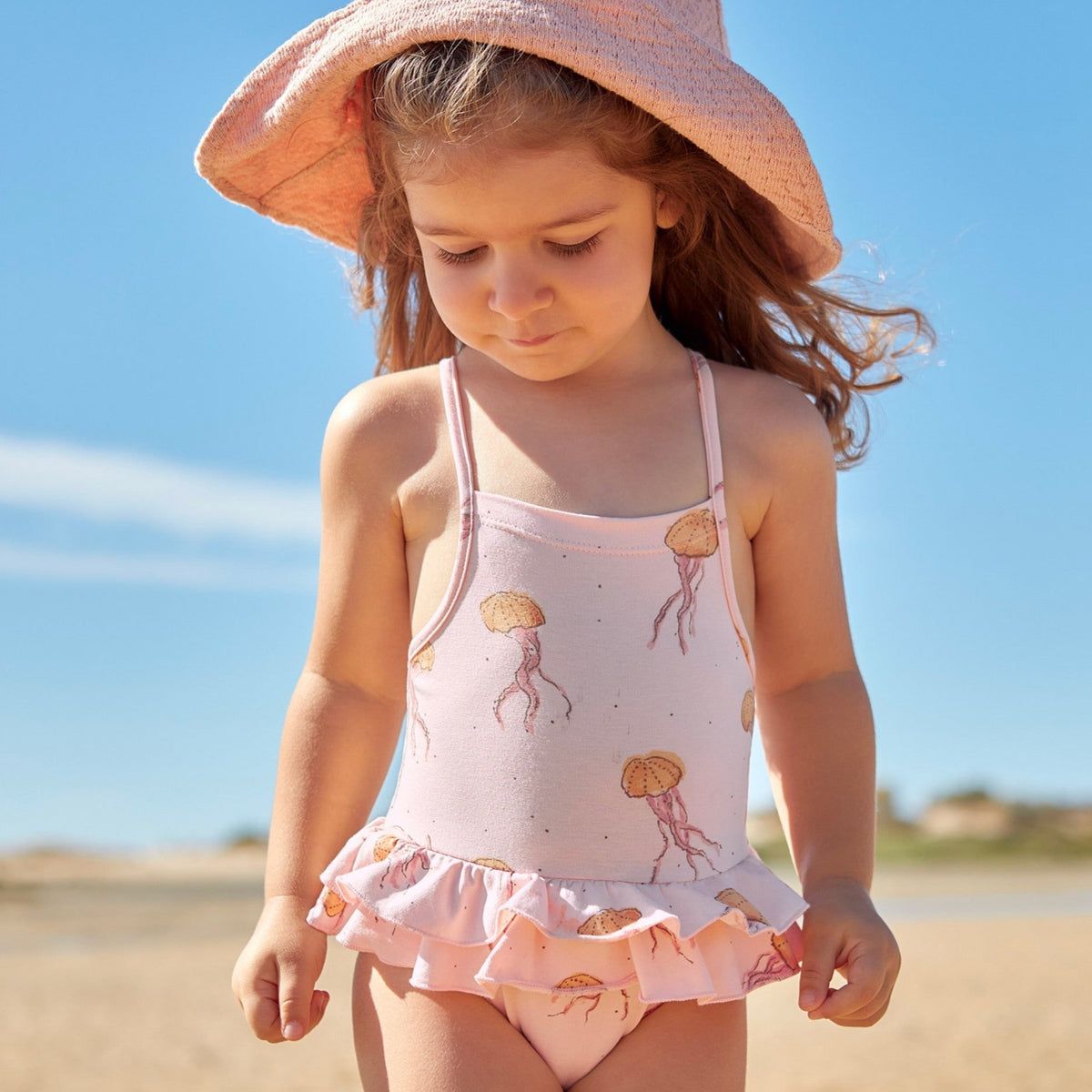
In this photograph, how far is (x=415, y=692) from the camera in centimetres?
190

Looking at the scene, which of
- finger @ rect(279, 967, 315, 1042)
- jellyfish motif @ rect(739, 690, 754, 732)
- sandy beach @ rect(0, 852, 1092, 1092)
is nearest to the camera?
finger @ rect(279, 967, 315, 1042)

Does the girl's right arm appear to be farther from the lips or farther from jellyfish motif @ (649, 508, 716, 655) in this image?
jellyfish motif @ (649, 508, 716, 655)

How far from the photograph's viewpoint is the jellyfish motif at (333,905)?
182 centimetres

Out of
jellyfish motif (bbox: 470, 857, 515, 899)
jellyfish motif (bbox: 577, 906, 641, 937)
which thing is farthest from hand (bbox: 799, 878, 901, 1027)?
jellyfish motif (bbox: 470, 857, 515, 899)

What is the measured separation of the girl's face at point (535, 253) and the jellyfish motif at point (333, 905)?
2.53 feet

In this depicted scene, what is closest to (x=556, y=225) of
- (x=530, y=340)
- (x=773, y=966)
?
(x=530, y=340)

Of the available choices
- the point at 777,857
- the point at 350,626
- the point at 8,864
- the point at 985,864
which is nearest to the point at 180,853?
the point at 8,864

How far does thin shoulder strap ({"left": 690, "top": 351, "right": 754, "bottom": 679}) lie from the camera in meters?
1.89

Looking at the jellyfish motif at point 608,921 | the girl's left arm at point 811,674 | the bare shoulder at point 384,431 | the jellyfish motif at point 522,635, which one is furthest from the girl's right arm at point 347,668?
the girl's left arm at point 811,674

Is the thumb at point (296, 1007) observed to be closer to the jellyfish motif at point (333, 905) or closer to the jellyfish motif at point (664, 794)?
the jellyfish motif at point (333, 905)

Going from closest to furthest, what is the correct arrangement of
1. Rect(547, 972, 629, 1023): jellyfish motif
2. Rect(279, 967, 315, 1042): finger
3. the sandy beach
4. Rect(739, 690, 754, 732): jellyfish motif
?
1. Rect(547, 972, 629, 1023): jellyfish motif
2. Rect(279, 967, 315, 1042): finger
3. Rect(739, 690, 754, 732): jellyfish motif
4. the sandy beach

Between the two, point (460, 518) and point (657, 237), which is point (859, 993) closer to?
point (460, 518)

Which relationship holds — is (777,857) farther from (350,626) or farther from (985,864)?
(350,626)

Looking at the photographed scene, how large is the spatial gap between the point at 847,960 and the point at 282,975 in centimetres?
77
